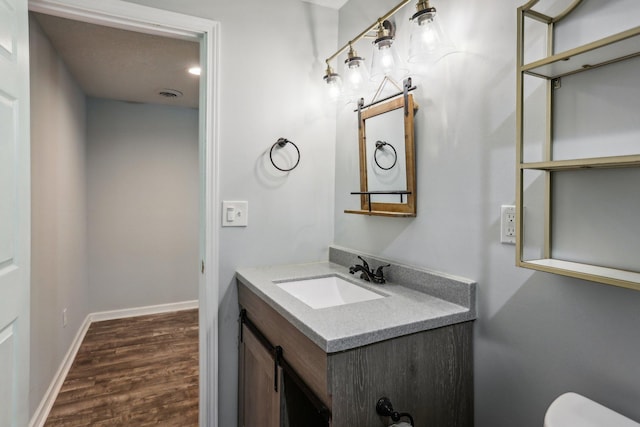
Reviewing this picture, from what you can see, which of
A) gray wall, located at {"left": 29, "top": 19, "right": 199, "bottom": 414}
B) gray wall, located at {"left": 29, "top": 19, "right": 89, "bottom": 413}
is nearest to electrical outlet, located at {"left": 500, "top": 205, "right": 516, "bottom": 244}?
gray wall, located at {"left": 29, "top": 19, "right": 89, "bottom": 413}

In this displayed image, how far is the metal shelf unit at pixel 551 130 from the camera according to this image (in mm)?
735

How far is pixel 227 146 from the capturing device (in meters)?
1.74

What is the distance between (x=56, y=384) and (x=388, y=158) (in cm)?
260

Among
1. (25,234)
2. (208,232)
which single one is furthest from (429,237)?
(25,234)

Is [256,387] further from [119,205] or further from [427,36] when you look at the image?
[119,205]

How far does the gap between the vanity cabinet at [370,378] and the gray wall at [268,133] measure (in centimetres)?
46

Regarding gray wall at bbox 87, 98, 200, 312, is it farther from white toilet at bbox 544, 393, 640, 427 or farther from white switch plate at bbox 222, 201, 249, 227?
white toilet at bbox 544, 393, 640, 427

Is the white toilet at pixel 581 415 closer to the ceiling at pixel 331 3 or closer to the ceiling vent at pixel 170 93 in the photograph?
the ceiling at pixel 331 3

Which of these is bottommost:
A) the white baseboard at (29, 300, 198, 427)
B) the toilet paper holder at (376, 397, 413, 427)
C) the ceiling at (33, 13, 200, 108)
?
the white baseboard at (29, 300, 198, 427)

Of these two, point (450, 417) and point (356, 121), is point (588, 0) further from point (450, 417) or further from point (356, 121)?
point (450, 417)

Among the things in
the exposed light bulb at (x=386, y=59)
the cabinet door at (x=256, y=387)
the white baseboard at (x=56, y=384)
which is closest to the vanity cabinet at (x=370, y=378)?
the cabinet door at (x=256, y=387)

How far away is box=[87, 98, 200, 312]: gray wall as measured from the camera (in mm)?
3590

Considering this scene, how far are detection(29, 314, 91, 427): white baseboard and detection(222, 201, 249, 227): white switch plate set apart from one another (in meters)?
1.56

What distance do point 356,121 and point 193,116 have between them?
276 cm
